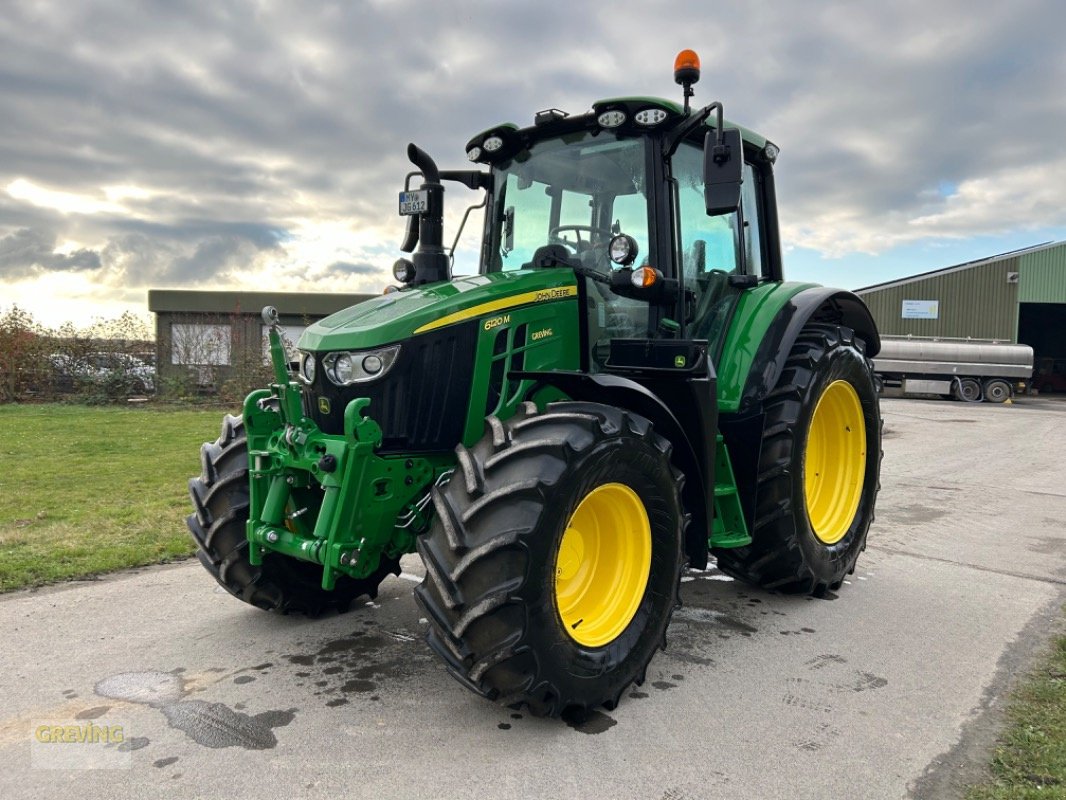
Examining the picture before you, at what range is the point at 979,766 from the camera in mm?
3092

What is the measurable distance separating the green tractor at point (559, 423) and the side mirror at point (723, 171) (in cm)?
1

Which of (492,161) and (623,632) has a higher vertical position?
(492,161)

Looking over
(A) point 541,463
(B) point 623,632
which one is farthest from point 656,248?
(B) point 623,632

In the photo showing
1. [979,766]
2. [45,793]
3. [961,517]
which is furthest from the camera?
[961,517]

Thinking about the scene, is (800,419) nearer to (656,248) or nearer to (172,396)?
(656,248)

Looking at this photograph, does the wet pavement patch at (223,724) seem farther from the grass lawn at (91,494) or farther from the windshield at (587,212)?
the grass lawn at (91,494)

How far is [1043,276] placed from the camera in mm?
31406

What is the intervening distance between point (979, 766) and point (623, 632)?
4.65 ft

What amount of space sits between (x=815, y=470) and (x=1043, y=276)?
31736 mm

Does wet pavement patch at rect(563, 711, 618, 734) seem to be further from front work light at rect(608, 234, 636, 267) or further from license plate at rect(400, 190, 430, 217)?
license plate at rect(400, 190, 430, 217)

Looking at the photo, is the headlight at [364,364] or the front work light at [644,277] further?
the front work light at [644,277]

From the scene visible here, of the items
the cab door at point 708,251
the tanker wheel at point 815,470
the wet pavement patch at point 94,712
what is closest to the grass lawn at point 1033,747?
the tanker wheel at point 815,470

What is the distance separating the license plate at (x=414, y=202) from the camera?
4559 millimetres

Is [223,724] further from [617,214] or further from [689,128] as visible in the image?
[689,128]
